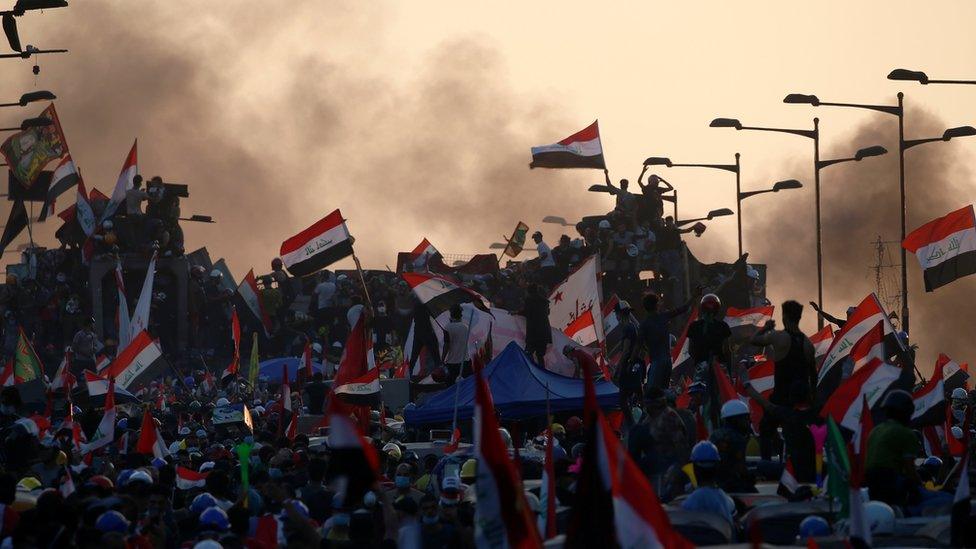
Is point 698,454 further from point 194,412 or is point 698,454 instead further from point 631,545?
point 194,412

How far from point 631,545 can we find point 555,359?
21.0 m

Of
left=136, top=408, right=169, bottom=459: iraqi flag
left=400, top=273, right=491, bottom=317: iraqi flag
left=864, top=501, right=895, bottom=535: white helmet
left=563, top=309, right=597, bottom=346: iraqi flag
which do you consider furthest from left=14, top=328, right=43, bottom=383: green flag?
left=864, top=501, right=895, bottom=535: white helmet

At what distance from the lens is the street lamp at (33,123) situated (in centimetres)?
4868

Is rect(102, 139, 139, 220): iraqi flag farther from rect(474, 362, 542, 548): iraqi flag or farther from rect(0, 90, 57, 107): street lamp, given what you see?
rect(474, 362, 542, 548): iraqi flag

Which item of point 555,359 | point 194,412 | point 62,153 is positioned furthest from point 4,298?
point 555,359

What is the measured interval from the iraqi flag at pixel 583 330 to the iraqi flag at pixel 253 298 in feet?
36.1

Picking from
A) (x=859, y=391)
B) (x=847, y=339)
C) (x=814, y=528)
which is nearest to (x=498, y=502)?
(x=814, y=528)

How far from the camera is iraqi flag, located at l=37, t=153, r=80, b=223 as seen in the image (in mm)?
48438

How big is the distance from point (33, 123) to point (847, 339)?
97.3ft

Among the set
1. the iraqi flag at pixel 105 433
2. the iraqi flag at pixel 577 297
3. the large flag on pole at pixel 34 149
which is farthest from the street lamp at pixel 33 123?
Answer: the iraqi flag at pixel 105 433

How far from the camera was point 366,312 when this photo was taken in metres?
27.0

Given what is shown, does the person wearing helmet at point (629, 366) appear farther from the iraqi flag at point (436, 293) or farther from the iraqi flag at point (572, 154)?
the iraqi flag at point (572, 154)

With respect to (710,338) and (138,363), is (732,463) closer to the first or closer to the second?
(710,338)

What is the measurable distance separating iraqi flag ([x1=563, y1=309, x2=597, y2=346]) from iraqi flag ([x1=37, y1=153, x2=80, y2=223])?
19.5 metres
